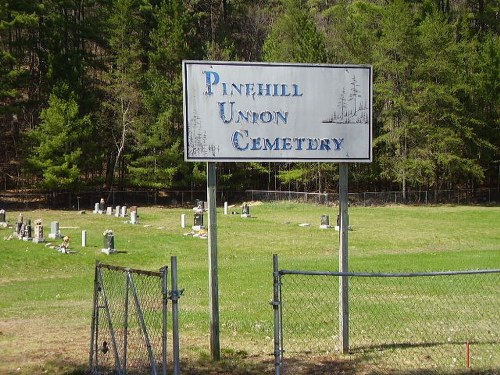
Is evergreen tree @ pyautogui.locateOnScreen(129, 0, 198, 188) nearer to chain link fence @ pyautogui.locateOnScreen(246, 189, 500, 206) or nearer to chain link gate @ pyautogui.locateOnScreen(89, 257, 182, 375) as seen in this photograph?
chain link fence @ pyautogui.locateOnScreen(246, 189, 500, 206)

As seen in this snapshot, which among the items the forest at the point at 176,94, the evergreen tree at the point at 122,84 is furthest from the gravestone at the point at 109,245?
the evergreen tree at the point at 122,84

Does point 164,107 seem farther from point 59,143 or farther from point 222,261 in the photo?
point 222,261

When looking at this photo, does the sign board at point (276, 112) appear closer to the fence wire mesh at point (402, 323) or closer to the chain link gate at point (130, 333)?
the fence wire mesh at point (402, 323)

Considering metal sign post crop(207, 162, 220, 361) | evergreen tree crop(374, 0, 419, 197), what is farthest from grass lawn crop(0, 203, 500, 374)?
evergreen tree crop(374, 0, 419, 197)

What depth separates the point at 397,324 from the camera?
10852 millimetres

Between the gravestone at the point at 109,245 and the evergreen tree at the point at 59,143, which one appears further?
the evergreen tree at the point at 59,143

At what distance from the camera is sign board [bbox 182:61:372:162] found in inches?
341

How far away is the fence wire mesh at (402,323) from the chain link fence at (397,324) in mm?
12

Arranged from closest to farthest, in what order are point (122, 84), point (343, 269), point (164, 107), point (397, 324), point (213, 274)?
point (213, 274), point (343, 269), point (397, 324), point (122, 84), point (164, 107)

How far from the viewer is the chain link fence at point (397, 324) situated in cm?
805

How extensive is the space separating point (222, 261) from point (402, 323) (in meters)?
13.4

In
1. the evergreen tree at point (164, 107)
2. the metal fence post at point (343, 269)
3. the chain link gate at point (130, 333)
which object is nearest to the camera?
the chain link gate at point (130, 333)

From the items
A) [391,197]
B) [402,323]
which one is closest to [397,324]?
[402,323]

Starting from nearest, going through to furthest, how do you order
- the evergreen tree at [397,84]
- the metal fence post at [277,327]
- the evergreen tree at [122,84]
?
the metal fence post at [277,327] < the evergreen tree at [397,84] < the evergreen tree at [122,84]
